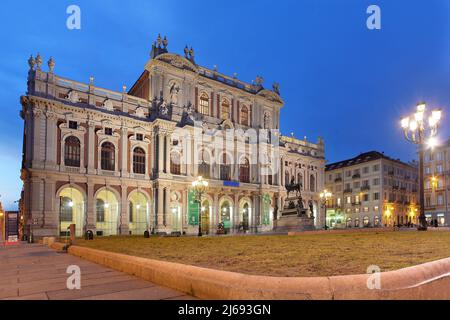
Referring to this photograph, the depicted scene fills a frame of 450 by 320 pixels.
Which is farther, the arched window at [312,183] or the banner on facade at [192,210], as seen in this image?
the arched window at [312,183]

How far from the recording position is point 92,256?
32.7ft

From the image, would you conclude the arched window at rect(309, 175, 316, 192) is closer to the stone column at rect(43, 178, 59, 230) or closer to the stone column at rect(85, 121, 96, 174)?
the stone column at rect(85, 121, 96, 174)

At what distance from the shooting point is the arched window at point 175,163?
40.3 m

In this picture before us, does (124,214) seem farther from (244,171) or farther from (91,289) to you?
(91,289)

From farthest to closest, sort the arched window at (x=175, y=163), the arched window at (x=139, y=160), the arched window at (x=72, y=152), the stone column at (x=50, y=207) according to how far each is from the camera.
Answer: the arched window at (x=175, y=163)
the arched window at (x=139, y=160)
the arched window at (x=72, y=152)
the stone column at (x=50, y=207)

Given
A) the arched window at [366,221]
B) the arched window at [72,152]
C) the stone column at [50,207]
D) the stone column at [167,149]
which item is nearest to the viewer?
the stone column at [50,207]

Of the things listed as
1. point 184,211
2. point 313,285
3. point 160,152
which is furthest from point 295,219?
point 313,285

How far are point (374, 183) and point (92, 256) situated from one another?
219 feet

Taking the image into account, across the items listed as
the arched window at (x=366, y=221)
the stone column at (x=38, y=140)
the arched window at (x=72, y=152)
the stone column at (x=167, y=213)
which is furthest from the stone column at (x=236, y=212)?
the arched window at (x=366, y=221)

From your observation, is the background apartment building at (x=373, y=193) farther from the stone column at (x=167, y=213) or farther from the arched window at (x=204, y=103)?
the stone column at (x=167, y=213)

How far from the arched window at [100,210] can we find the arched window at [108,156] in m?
3.77

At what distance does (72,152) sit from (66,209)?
5.87 meters

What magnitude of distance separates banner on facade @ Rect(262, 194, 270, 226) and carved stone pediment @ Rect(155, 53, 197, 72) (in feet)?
66.2

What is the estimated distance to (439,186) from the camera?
200ft
